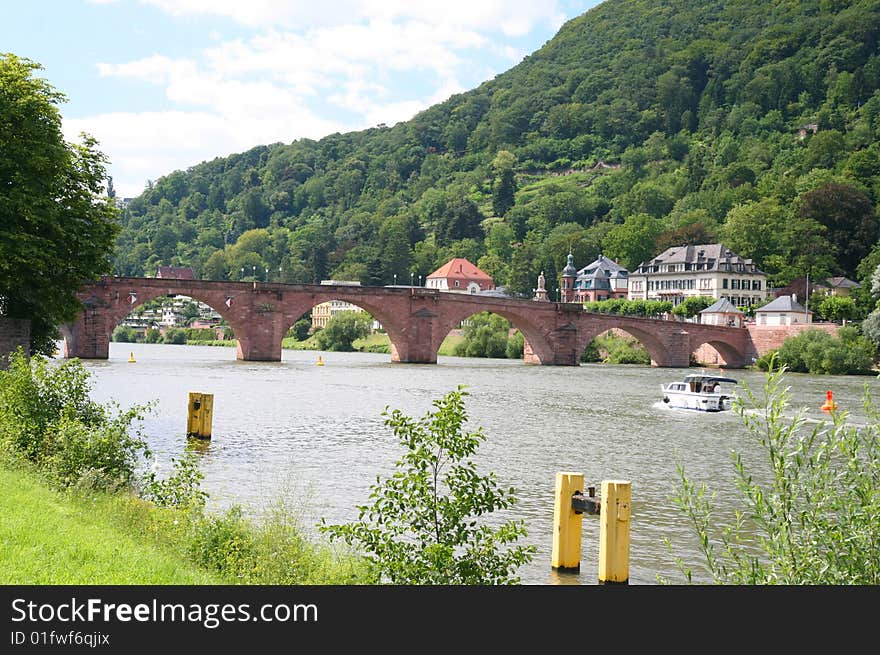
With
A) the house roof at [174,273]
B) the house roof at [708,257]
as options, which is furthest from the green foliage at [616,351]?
the house roof at [174,273]

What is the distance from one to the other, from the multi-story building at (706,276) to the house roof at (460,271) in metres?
34.1

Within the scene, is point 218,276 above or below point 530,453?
above

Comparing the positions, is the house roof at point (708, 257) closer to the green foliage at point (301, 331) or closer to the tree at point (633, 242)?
the tree at point (633, 242)

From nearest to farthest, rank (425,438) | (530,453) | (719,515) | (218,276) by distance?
(425,438), (719,515), (530,453), (218,276)

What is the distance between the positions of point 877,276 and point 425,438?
6547 cm

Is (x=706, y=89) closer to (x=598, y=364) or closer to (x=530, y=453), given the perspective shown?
(x=598, y=364)

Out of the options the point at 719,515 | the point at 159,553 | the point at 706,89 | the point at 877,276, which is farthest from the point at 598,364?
the point at 706,89

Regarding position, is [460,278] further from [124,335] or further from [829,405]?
[829,405]

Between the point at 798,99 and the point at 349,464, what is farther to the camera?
the point at 798,99

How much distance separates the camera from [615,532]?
12453 mm

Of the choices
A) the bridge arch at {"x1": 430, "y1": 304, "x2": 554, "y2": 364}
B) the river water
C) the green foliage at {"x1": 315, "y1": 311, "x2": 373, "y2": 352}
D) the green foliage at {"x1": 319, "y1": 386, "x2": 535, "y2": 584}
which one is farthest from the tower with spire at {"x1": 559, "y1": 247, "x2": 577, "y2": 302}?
the green foliage at {"x1": 319, "y1": 386, "x2": 535, "y2": 584}

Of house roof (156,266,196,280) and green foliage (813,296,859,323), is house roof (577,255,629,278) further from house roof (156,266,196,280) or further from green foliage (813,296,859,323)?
house roof (156,266,196,280)

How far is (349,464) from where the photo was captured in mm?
22750

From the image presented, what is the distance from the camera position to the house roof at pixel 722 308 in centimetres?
9262
